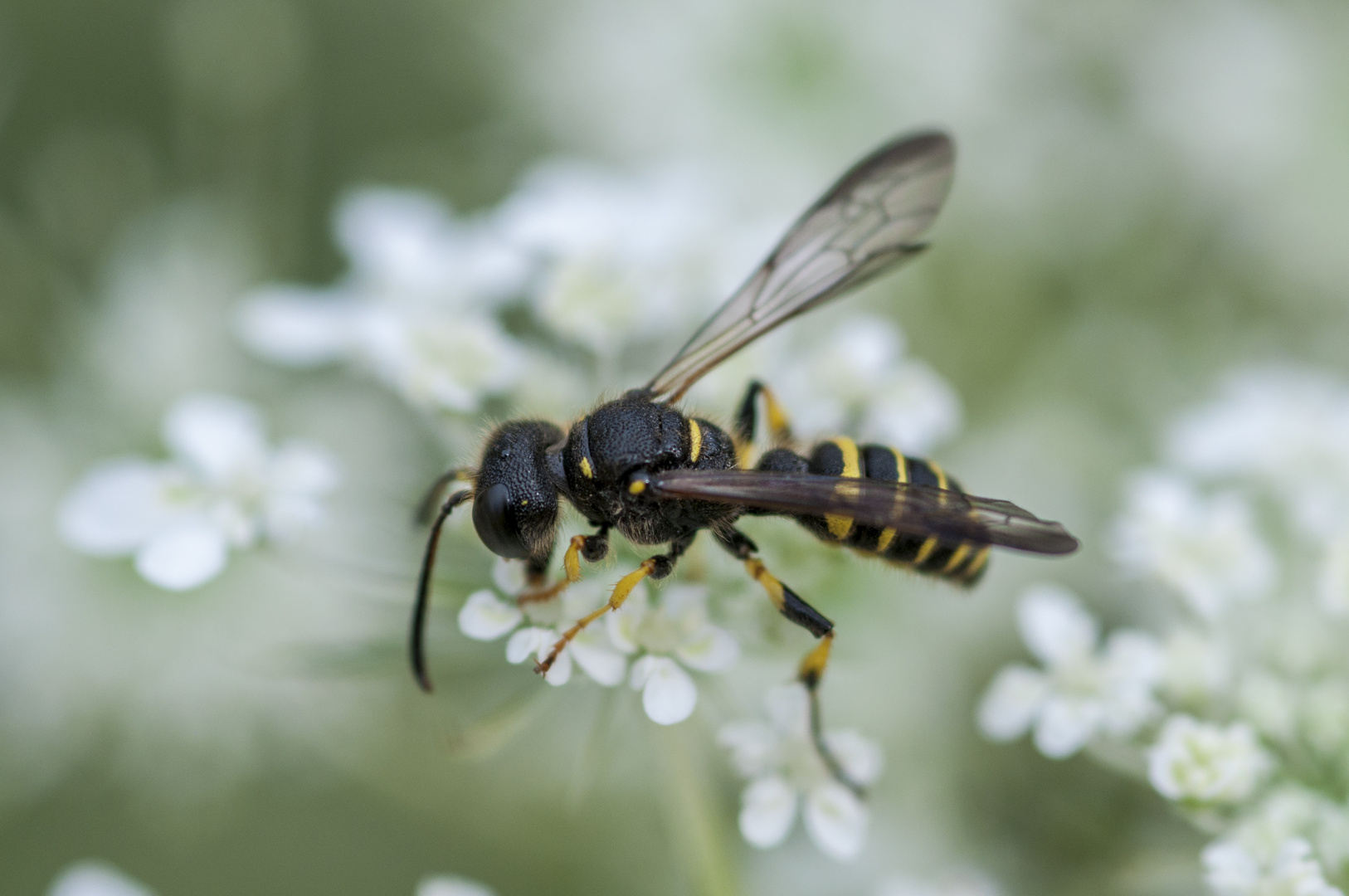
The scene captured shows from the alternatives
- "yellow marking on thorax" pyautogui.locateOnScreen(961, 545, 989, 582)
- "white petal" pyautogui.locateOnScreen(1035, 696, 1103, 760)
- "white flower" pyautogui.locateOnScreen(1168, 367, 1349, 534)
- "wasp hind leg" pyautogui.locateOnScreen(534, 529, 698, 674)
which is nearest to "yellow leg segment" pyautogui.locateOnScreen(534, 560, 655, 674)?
"wasp hind leg" pyautogui.locateOnScreen(534, 529, 698, 674)

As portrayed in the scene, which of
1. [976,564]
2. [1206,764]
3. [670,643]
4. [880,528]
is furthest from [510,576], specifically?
[1206,764]

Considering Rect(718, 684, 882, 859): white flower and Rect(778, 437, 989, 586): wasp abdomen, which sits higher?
Rect(778, 437, 989, 586): wasp abdomen

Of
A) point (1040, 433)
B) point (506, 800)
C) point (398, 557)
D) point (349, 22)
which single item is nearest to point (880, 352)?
point (1040, 433)

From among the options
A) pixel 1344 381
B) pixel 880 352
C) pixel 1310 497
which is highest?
pixel 1344 381

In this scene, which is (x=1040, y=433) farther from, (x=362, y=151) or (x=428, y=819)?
(x=362, y=151)

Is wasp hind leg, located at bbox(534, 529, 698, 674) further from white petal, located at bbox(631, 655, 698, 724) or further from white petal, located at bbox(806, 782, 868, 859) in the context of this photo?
white petal, located at bbox(806, 782, 868, 859)

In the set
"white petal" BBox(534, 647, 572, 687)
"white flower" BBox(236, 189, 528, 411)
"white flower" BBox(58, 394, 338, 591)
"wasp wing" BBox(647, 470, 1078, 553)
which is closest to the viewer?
"wasp wing" BBox(647, 470, 1078, 553)

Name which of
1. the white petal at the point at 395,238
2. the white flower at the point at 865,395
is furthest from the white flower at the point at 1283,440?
the white petal at the point at 395,238

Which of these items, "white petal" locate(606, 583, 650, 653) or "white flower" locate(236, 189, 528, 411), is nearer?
"white petal" locate(606, 583, 650, 653)
